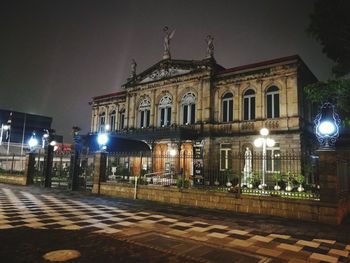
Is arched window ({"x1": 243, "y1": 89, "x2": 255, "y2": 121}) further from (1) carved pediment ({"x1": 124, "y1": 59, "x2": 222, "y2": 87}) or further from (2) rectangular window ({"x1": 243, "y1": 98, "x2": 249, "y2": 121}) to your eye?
(1) carved pediment ({"x1": 124, "y1": 59, "x2": 222, "y2": 87})

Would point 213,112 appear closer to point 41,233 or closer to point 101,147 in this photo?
point 101,147

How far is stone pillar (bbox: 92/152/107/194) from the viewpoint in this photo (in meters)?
15.3

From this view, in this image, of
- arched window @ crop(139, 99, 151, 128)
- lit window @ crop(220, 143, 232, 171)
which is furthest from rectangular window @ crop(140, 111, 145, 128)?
lit window @ crop(220, 143, 232, 171)

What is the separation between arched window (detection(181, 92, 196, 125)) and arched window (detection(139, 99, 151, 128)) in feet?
14.2

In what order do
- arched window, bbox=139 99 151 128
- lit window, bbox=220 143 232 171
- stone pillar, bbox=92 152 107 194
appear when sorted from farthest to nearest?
1. arched window, bbox=139 99 151 128
2. lit window, bbox=220 143 232 171
3. stone pillar, bbox=92 152 107 194

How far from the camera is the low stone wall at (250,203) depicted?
8.85m

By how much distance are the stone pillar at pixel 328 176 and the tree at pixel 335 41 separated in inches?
145

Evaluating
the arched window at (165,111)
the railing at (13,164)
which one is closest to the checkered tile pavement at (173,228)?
the railing at (13,164)

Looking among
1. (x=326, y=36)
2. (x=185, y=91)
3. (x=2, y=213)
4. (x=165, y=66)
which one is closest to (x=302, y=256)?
(x=2, y=213)

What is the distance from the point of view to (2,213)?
8.64 metres

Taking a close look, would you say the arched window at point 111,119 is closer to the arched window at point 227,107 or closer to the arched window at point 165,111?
the arched window at point 165,111

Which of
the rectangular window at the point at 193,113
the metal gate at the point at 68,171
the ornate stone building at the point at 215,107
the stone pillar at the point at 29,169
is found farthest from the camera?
the rectangular window at the point at 193,113

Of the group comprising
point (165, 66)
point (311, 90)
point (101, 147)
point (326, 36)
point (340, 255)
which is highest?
point (165, 66)

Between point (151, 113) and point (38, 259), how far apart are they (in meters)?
23.9
